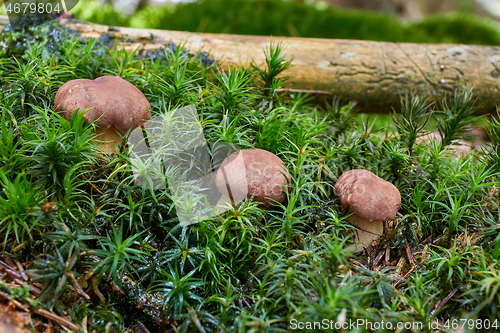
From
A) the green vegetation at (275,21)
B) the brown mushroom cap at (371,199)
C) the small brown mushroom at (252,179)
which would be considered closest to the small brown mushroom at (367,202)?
the brown mushroom cap at (371,199)

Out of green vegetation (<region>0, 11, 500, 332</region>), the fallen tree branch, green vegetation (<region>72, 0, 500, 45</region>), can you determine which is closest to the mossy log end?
the fallen tree branch

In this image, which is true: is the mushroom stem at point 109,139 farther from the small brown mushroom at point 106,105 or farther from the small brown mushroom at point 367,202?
the small brown mushroom at point 367,202

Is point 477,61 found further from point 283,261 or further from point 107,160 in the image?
point 107,160

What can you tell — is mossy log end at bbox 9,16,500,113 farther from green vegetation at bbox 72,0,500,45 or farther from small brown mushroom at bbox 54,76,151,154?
green vegetation at bbox 72,0,500,45

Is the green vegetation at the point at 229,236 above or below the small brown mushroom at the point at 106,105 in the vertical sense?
below

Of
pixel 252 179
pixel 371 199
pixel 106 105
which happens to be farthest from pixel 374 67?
pixel 106 105
